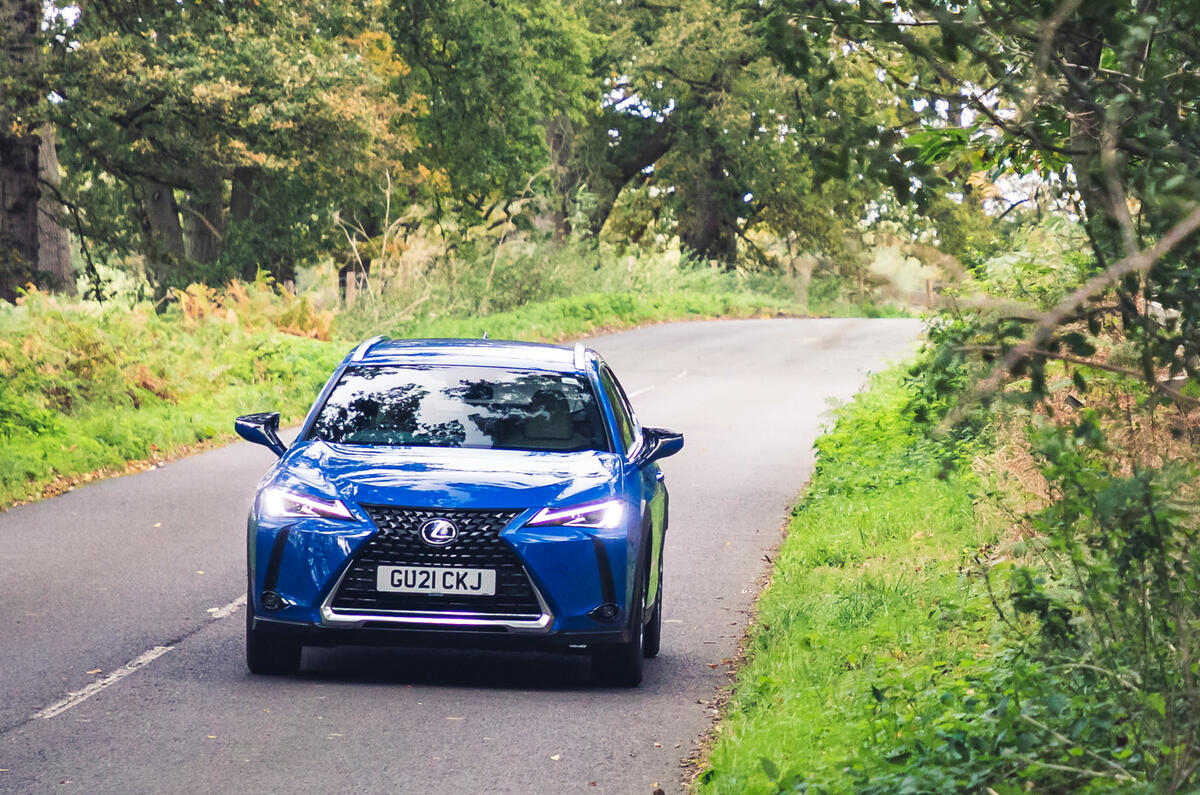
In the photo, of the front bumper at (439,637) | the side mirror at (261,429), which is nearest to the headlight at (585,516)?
the front bumper at (439,637)

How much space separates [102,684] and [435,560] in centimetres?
185

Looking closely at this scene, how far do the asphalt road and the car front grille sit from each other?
0.48 m

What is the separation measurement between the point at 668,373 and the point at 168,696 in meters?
22.8

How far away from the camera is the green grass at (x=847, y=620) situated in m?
6.49

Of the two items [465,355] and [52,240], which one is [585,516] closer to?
[465,355]

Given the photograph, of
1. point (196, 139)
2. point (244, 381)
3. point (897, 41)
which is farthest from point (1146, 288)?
point (196, 139)

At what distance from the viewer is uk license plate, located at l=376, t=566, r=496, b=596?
792cm

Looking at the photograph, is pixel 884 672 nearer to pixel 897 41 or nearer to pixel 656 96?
pixel 897 41

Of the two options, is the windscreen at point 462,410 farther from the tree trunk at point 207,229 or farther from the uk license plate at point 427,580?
the tree trunk at point 207,229

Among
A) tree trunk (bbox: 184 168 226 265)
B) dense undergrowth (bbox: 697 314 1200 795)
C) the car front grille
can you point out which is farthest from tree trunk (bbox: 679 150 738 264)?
the car front grille

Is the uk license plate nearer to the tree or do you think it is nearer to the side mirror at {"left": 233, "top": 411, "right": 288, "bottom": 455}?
the side mirror at {"left": 233, "top": 411, "right": 288, "bottom": 455}

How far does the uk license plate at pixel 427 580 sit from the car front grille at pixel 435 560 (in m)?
0.02

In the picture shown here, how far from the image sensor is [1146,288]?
445cm

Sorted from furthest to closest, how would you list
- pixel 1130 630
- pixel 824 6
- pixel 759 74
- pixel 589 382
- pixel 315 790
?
pixel 759 74
pixel 589 382
pixel 315 790
pixel 1130 630
pixel 824 6
